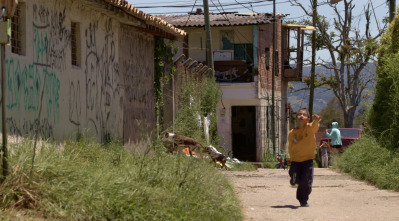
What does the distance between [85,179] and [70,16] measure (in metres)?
4.88

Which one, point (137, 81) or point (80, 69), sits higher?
point (80, 69)

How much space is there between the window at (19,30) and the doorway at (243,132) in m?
26.8

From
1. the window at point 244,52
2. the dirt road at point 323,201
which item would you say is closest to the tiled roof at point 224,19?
the window at point 244,52

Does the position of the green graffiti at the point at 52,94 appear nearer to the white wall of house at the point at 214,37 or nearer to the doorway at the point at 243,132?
the white wall of house at the point at 214,37

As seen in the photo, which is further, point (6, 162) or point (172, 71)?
point (172, 71)

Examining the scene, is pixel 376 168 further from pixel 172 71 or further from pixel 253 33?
pixel 253 33

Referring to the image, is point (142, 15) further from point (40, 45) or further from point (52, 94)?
point (40, 45)

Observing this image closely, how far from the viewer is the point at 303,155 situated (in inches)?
428

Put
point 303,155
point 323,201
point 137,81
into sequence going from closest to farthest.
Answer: point 303,155 < point 323,201 < point 137,81

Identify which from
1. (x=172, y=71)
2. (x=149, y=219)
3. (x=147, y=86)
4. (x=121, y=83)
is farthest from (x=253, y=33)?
(x=149, y=219)

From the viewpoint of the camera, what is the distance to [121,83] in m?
15.2

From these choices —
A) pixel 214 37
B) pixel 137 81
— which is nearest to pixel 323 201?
pixel 137 81

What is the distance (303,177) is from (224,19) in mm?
23685

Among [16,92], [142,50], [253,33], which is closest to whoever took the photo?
[16,92]
